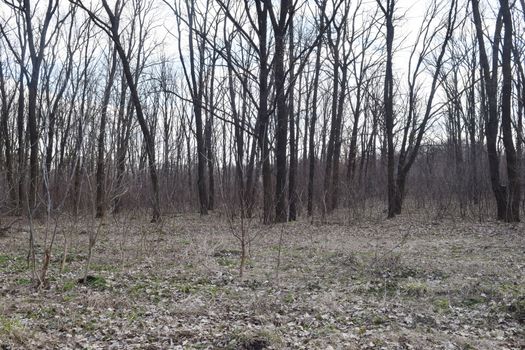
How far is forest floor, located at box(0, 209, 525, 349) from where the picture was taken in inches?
177

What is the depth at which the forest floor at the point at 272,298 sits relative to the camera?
14.8 ft

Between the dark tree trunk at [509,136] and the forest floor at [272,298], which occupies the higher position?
the dark tree trunk at [509,136]

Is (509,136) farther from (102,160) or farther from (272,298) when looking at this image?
(102,160)

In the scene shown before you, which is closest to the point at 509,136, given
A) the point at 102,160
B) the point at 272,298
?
the point at 272,298

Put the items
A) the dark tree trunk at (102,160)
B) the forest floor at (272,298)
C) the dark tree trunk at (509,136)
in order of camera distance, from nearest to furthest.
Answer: the forest floor at (272,298) → the dark tree trunk at (102,160) → the dark tree trunk at (509,136)

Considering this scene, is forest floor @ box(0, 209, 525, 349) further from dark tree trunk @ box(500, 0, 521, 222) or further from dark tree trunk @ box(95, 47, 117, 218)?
dark tree trunk @ box(500, 0, 521, 222)

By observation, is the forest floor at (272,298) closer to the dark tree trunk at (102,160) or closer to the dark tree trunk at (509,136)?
the dark tree trunk at (102,160)

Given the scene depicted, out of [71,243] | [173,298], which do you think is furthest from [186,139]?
[173,298]

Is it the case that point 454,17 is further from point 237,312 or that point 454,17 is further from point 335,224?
point 237,312

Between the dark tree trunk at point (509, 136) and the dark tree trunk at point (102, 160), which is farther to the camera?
the dark tree trunk at point (509, 136)

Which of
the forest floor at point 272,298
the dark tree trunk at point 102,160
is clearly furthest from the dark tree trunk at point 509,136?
the dark tree trunk at point 102,160

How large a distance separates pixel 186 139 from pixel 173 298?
92.8ft

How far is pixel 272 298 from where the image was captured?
5.96m

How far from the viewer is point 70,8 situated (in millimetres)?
19984
